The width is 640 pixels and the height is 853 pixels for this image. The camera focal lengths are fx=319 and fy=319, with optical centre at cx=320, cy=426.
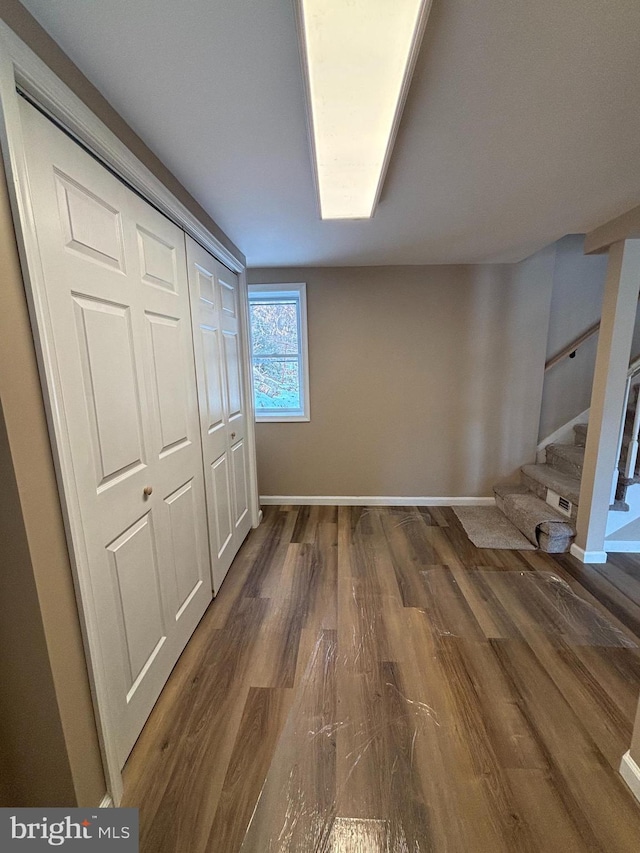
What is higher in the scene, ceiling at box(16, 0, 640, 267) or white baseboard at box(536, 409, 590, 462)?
ceiling at box(16, 0, 640, 267)

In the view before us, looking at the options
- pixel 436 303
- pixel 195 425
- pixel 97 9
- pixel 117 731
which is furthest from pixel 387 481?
pixel 97 9

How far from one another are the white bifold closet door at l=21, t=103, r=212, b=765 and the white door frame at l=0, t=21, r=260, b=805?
30 mm

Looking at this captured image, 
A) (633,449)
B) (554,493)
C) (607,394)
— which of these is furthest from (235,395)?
(633,449)

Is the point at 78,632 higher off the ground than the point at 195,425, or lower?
lower

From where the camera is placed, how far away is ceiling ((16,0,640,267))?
0.81 meters

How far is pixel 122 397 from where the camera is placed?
3.81ft

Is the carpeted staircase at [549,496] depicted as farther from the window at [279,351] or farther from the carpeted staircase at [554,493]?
the window at [279,351]

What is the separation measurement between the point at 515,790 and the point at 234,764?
981 millimetres

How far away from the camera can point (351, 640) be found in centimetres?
170

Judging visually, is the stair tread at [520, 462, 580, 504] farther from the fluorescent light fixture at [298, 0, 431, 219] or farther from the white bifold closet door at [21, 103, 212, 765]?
the white bifold closet door at [21, 103, 212, 765]

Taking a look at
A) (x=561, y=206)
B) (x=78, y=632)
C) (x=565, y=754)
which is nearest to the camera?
(x=78, y=632)

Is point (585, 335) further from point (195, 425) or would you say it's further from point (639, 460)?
point (195, 425)

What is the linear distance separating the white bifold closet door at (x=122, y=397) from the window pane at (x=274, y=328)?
1627mm

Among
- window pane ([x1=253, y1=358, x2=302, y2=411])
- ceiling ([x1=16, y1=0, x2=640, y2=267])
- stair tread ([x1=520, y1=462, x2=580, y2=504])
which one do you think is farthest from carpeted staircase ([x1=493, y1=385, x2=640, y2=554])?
window pane ([x1=253, y1=358, x2=302, y2=411])
